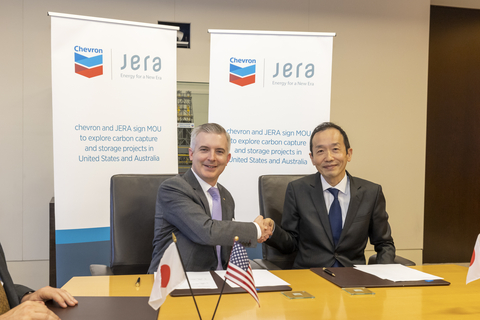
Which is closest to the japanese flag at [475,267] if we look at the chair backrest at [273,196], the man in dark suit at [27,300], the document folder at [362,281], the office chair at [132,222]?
the document folder at [362,281]

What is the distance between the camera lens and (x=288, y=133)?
3.43m

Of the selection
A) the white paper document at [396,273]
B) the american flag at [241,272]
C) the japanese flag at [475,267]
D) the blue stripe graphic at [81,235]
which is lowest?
the blue stripe graphic at [81,235]

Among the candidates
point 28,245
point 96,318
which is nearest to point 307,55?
point 96,318

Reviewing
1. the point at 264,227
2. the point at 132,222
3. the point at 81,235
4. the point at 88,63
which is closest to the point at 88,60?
the point at 88,63

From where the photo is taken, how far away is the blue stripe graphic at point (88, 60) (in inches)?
120

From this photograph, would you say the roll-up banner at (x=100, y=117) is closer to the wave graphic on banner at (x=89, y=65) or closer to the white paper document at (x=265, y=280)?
the wave graphic on banner at (x=89, y=65)

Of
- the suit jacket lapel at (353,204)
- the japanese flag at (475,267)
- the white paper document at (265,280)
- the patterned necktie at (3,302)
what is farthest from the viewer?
the suit jacket lapel at (353,204)

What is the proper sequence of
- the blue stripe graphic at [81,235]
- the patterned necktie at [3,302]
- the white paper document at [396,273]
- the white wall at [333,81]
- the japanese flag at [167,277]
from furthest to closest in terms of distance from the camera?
the white wall at [333,81] < the blue stripe graphic at [81,235] < the white paper document at [396,273] < the patterned necktie at [3,302] < the japanese flag at [167,277]

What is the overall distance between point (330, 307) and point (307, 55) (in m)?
2.61

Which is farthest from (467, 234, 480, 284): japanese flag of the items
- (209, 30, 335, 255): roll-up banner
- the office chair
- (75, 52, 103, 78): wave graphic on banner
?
(75, 52, 103, 78): wave graphic on banner

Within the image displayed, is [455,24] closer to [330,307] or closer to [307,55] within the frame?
[307,55]

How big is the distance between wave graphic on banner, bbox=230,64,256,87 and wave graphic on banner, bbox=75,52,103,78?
3.47 feet

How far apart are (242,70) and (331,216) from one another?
1.67 metres

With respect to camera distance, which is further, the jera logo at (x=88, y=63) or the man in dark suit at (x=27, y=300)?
the jera logo at (x=88, y=63)
